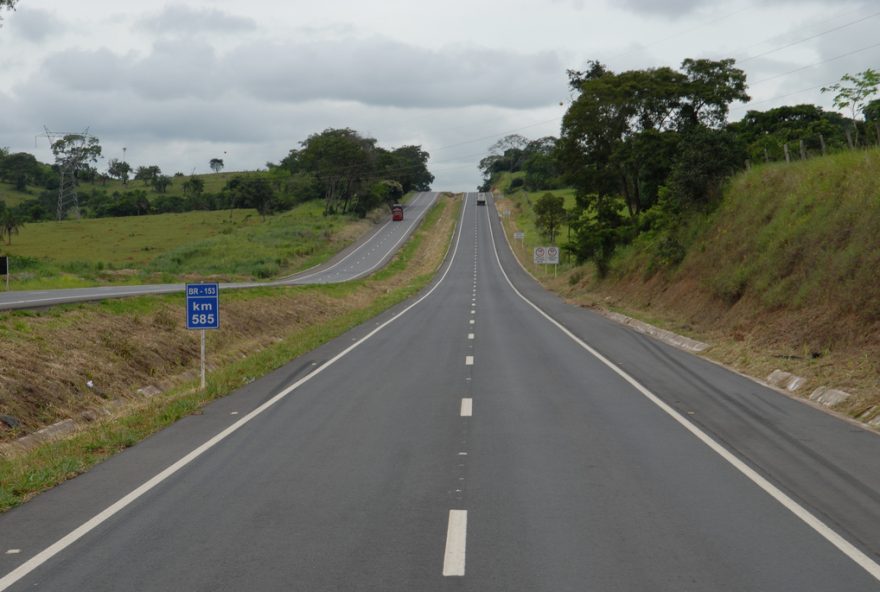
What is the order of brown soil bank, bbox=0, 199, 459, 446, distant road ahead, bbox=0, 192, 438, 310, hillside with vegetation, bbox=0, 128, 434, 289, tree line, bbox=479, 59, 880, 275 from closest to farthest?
brown soil bank, bbox=0, 199, 459, 446
tree line, bbox=479, 59, 880, 275
distant road ahead, bbox=0, 192, 438, 310
hillside with vegetation, bbox=0, 128, 434, 289

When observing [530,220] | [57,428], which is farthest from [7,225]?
[57,428]

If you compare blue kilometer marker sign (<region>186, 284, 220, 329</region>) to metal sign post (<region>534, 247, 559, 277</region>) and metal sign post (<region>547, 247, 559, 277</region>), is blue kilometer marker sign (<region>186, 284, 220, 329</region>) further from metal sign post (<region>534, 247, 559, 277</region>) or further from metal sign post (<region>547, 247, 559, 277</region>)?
metal sign post (<region>547, 247, 559, 277</region>)

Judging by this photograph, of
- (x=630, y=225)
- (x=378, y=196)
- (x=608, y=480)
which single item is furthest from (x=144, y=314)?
(x=378, y=196)

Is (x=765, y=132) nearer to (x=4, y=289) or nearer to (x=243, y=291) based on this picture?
(x=243, y=291)

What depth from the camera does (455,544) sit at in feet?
22.2

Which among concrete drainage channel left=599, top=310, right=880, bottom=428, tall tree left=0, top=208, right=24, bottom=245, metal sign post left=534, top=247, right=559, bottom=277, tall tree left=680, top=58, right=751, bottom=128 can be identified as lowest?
concrete drainage channel left=599, top=310, right=880, bottom=428

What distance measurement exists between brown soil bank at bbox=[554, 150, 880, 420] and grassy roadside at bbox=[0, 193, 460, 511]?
10923 millimetres

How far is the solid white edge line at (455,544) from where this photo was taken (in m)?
6.19

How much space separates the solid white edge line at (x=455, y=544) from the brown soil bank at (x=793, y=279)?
7910 millimetres

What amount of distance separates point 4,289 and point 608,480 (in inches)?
1342

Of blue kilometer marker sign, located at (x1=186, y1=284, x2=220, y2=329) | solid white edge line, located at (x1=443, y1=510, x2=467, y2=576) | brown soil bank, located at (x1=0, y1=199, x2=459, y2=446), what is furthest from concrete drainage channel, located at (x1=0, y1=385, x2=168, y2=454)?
solid white edge line, located at (x1=443, y1=510, x2=467, y2=576)

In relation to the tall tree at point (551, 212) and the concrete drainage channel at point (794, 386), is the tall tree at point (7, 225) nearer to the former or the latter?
the tall tree at point (551, 212)

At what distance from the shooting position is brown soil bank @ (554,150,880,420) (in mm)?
16556

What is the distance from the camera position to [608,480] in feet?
29.1
